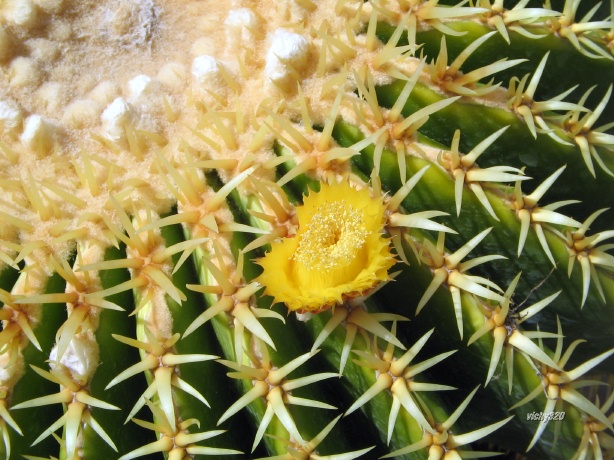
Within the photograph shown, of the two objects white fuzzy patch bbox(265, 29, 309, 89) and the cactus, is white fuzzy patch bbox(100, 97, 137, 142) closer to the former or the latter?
the cactus

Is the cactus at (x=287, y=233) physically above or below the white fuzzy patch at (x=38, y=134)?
below

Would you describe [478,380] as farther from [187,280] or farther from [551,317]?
[187,280]

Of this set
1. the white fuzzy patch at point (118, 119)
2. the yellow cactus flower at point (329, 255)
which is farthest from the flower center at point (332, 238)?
the white fuzzy patch at point (118, 119)

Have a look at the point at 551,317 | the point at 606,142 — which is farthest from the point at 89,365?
the point at 606,142

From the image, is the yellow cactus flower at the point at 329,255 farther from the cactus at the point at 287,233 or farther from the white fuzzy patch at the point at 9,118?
the white fuzzy patch at the point at 9,118

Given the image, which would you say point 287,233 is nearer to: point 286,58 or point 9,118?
point 286,58

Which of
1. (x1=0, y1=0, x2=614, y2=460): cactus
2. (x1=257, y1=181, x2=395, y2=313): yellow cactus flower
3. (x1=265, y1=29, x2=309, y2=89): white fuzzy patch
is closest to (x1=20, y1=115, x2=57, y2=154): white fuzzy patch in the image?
(x1=0, y1=0, x2=614, y2=460): cactus

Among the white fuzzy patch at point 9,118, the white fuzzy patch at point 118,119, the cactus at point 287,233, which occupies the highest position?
the white fuzzy patch at point 9,118

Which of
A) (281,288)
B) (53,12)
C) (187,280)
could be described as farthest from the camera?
(53,12)
